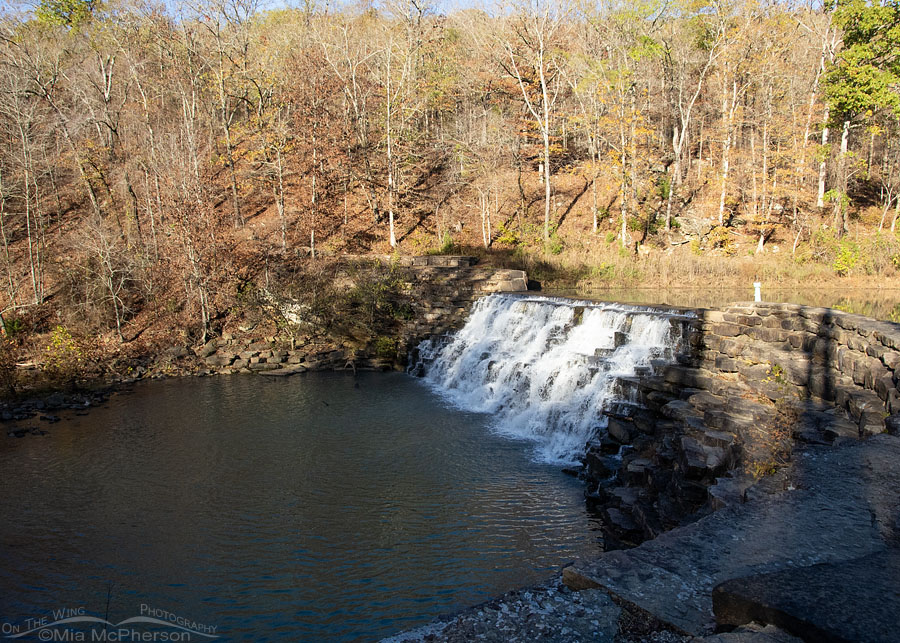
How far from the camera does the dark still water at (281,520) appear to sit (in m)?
6.29

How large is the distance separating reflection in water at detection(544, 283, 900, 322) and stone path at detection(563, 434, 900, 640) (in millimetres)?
11310

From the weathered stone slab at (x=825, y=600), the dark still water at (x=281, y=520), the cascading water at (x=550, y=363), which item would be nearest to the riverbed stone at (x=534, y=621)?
the weathered stone slab at (x=825, y=600)

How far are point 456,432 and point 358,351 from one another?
7.98 meters

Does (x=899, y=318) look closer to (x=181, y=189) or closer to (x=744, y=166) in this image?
(x=744, y=166)

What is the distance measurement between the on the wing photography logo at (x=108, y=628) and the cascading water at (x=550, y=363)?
21.0 feet

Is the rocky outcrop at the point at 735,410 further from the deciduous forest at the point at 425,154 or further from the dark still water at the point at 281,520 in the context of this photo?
the deciduous forest at the point at 425,154

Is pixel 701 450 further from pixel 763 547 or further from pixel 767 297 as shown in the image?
pixel 767 297

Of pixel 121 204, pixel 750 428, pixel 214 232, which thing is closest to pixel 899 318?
pixel 750 428

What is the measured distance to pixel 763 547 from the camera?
14.1ft

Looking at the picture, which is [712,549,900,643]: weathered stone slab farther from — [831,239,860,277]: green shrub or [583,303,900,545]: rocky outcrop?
[831,239,860,277]: green shrub

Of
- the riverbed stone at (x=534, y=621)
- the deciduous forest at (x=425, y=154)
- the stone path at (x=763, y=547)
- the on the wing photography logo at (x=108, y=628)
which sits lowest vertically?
the on the wing photography logo at (x=108, y=628)

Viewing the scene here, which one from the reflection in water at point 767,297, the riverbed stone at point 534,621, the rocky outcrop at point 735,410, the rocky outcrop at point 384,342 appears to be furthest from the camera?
the rocky outcrop at point 384,342

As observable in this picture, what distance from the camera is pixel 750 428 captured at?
7855mm

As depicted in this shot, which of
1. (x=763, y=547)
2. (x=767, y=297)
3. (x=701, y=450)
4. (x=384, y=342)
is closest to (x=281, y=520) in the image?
(x=701, y=450)
